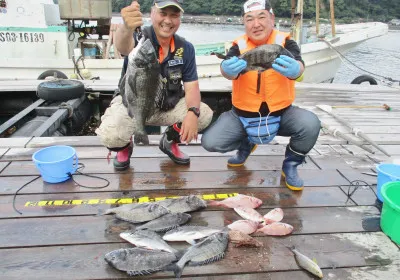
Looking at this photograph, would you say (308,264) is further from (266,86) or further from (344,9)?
(344,9)

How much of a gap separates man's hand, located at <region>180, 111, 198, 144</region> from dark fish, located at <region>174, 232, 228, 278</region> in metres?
1.14

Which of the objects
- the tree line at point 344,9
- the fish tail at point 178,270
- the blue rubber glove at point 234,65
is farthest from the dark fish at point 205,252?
the tree line at point 344,9

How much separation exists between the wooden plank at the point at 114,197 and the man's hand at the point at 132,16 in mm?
1423

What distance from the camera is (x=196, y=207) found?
265cm

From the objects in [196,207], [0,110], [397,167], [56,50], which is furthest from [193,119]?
[56,50]

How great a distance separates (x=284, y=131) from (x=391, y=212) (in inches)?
→ 48.2

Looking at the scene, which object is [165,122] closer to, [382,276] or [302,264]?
[302,264]

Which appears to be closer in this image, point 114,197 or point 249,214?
point 249,214

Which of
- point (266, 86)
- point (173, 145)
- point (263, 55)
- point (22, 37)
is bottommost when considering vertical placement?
point (173, 145)

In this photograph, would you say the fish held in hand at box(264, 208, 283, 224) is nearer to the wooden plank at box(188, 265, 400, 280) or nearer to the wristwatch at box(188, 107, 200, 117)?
the wooden plank at box(188, 265, 400, 280)

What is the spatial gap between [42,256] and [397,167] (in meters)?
2.90

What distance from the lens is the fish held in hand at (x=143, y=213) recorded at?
2.48 metres

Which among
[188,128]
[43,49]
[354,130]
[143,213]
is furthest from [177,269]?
[43,49]

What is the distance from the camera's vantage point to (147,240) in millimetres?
2215
